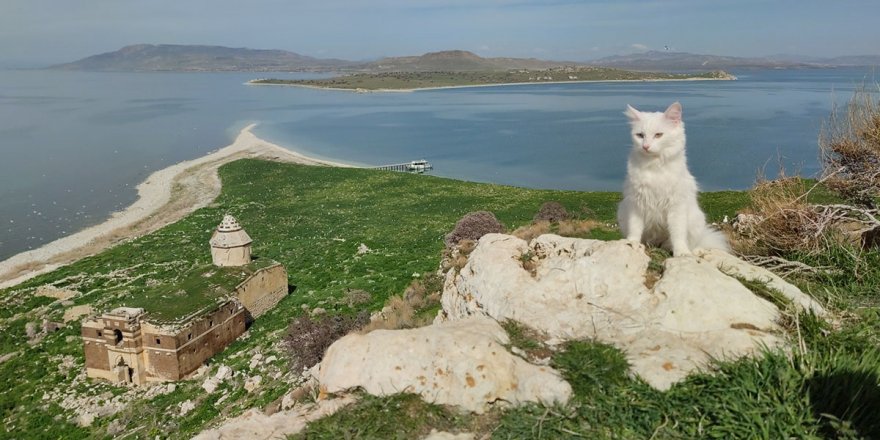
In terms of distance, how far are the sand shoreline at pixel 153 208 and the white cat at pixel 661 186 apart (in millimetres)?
36046

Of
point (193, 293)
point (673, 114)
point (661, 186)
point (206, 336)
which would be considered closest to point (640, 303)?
point (661, 186)

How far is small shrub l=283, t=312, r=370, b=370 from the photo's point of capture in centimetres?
1541

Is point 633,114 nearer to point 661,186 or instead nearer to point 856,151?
point 661,186

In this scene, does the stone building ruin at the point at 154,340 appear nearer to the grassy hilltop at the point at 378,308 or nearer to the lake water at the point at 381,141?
the grassy hilltop at the point at 378,308

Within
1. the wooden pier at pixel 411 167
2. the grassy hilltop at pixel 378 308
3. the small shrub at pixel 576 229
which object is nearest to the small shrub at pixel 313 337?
the grassy hilltop at pixel 378 308

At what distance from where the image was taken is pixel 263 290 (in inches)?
894

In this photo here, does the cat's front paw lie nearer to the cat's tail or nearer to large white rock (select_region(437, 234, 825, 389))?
large white rock (select_region(437, 234, 825, 389))

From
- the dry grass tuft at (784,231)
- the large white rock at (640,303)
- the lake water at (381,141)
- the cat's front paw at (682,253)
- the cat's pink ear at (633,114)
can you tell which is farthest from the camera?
the lake water at (381,141)

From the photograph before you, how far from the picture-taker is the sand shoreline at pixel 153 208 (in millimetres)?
35375

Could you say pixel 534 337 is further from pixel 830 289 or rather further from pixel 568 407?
pixel 830 289

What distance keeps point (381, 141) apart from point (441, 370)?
86838 mm

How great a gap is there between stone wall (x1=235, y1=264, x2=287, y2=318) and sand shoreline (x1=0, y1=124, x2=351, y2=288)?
61.1ft

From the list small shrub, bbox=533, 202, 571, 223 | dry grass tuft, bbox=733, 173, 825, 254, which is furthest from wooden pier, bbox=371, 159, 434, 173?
dry grass tuft, bbox=733, 173, 825, 254

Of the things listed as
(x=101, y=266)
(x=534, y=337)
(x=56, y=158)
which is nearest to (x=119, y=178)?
(x=56, y=158)
